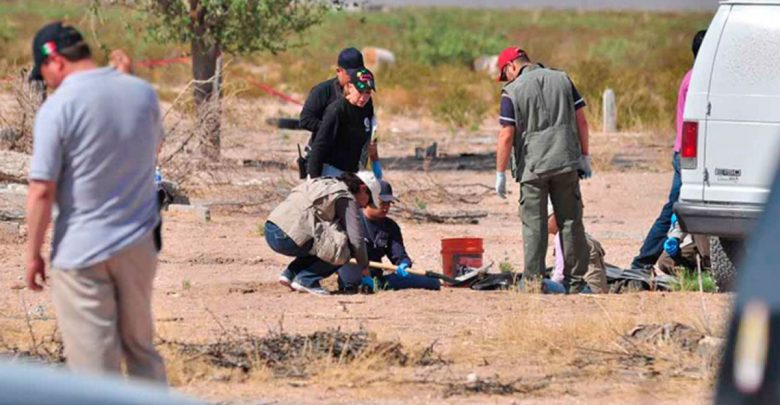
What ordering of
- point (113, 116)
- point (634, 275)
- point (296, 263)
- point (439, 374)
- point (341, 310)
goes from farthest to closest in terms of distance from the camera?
point (634, 275) → point (296, 263) → point (341, 310) → point (439, 374) → point (113, 116)

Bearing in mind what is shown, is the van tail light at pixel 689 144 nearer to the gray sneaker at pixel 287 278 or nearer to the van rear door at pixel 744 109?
the van rear door at pixel 744 109

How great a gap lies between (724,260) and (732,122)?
1071 mm

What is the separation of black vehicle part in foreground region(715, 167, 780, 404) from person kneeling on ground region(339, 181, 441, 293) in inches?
265

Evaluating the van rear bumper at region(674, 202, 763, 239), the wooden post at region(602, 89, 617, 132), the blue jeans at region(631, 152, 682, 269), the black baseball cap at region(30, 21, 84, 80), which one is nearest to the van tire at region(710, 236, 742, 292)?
the van rear bumper at region(674, 202, 763, 239)

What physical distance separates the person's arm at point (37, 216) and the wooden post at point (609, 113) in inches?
816

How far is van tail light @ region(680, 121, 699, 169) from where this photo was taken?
32.2 ft

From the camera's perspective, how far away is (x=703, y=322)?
28.1 ft

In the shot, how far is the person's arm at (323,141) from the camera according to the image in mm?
10500

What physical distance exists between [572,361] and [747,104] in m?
2.46

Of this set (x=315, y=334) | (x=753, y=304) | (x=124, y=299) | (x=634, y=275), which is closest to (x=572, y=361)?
(x=315, y=334)

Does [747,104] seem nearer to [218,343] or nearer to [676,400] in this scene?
[676,400]

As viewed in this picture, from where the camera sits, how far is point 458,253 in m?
11.2

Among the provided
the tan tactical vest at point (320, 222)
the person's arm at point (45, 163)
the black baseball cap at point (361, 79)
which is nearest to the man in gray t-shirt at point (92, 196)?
the person's arm at point (45, 163)

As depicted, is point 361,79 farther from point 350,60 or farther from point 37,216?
point 37,216
